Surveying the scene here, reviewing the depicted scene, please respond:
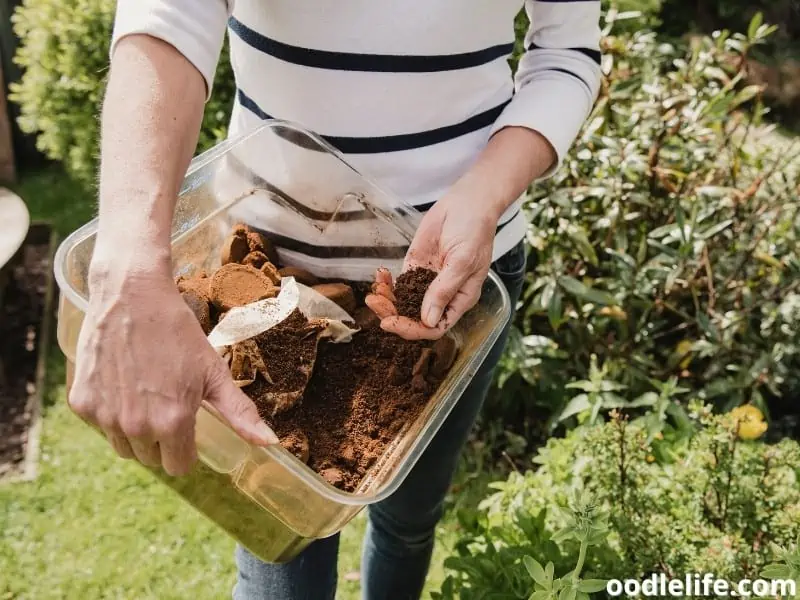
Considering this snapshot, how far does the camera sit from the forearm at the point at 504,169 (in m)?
1.17

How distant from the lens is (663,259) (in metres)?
2.22

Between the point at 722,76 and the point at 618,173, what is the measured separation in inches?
19.0

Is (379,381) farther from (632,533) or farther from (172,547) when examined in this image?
(172,547)

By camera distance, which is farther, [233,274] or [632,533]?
[632,533]

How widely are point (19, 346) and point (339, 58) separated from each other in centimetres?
238

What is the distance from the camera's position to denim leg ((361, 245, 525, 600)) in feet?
4.75

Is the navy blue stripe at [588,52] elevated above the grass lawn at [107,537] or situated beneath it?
elevated above

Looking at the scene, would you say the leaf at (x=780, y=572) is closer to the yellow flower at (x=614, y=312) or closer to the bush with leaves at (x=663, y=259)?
the bush with leaves at (x=663, y=259)

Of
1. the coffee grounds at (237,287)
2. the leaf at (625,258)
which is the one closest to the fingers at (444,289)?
the coffee grounds at (237,287)

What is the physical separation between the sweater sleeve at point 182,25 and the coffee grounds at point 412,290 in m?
0.35

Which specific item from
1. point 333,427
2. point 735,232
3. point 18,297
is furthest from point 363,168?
point 18,297

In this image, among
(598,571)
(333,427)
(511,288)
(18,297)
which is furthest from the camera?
(18,297)

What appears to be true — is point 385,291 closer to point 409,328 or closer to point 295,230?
point 409,328

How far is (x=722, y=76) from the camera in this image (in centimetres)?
246
